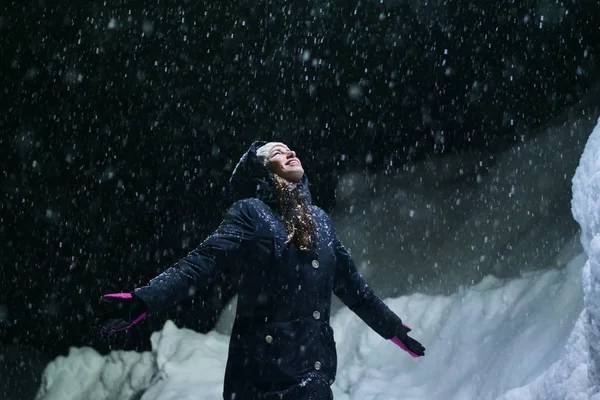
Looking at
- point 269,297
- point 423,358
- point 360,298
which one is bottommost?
point 269,297

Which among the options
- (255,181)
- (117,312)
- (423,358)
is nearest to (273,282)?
(255,181)

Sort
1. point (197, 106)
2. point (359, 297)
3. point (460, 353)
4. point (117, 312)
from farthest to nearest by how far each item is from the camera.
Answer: point (197, 106)
point (460, 353)
point (359, 297)
point (117, 312)

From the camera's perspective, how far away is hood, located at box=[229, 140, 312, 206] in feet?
9.63

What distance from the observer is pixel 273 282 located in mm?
2764

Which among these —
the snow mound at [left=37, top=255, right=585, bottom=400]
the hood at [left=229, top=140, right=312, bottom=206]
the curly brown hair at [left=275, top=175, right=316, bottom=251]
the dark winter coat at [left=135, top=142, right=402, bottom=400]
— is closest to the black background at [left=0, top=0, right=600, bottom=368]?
the snow mound at [left=37, top=255, right=585, bottom=400]

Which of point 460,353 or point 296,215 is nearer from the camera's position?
point 296,215

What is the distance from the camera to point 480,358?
4508mm

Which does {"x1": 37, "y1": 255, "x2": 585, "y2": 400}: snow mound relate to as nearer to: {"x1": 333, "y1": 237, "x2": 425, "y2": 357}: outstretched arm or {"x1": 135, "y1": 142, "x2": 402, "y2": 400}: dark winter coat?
{"x1": 333, "y1": 237, "x2": 425, "y2": 357}: outstretched arm

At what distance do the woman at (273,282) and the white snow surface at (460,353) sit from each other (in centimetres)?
107

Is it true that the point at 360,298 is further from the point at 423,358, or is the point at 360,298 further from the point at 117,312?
the point at 423,358

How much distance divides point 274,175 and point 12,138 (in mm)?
4497

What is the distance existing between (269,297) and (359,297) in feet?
1.81

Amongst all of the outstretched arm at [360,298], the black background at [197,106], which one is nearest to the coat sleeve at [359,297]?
the outstretched arm at [360,298]

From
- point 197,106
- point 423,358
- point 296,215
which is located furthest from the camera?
point 197,106
